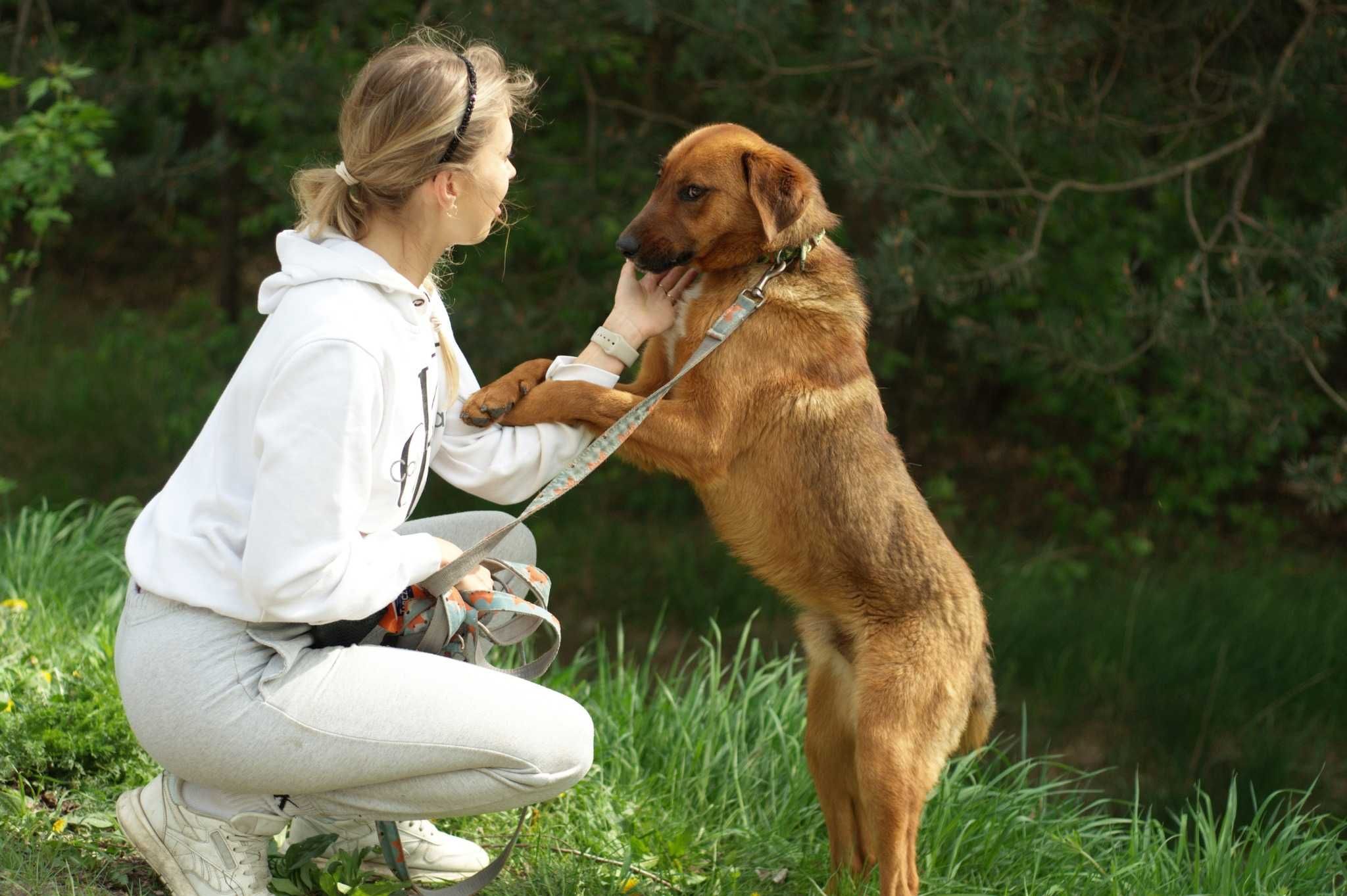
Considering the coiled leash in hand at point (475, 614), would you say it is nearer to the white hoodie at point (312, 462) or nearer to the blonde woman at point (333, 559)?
the blonde woman at point (333, 559)

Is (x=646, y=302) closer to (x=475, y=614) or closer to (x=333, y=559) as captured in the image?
(x=475, y=614)

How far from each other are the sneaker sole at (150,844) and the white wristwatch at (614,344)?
4.68ft

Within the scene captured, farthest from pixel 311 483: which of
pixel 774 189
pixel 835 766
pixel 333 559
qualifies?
pixel 835 766

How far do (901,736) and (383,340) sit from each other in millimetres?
1496

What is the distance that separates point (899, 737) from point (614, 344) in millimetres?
1149

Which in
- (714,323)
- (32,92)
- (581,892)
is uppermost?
(32,92)

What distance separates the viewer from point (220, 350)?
24.9ft

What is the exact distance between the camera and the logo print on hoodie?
2.58 m

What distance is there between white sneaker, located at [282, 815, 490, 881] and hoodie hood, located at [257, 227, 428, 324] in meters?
1.19

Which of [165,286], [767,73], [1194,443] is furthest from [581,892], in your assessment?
[165,286]

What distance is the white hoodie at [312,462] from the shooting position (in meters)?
2.35

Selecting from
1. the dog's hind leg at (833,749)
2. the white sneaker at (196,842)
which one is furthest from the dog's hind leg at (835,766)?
the white sneaker at (196,842)

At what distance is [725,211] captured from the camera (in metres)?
3.33

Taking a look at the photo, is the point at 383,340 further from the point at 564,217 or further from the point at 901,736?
the point at 564,217
